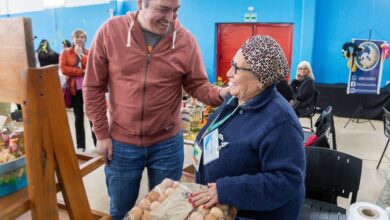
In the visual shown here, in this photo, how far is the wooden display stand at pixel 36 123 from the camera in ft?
2.24

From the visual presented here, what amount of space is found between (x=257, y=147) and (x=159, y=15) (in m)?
0.69

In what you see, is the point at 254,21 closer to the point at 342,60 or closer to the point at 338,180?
the point at 342,60

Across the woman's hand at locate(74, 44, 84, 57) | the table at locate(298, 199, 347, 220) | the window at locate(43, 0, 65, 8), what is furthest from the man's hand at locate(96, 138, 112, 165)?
the window at locate(43, 0, 65, 8)

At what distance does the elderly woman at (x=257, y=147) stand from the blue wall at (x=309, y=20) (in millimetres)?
5900

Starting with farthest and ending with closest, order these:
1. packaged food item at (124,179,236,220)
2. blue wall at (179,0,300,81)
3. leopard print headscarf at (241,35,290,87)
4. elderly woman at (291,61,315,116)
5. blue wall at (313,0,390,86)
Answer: blue wall at (179,0,300,81) → blue wall at (313,0,390,86) → elderly woman at (291,61,315,116) → leopard print headscarf at (241,35,290,87) → packaged food item at (124,179,236,220)

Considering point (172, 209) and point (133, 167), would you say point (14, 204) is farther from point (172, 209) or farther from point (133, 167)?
point (133, 167)

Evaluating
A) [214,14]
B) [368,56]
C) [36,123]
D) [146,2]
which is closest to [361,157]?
[368,56]

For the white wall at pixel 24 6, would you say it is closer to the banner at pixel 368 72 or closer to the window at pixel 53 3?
→ the window at pixel 53 3

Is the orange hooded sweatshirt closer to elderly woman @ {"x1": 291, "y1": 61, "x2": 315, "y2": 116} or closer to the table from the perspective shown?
the table

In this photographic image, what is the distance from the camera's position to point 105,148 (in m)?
1.58

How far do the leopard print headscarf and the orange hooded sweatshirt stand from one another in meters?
0.48

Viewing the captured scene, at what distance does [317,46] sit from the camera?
674 centimetres

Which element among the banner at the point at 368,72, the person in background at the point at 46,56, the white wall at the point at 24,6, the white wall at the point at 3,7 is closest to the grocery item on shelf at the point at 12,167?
the person in background at the point at 46,56

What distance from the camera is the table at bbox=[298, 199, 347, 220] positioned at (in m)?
1.70
